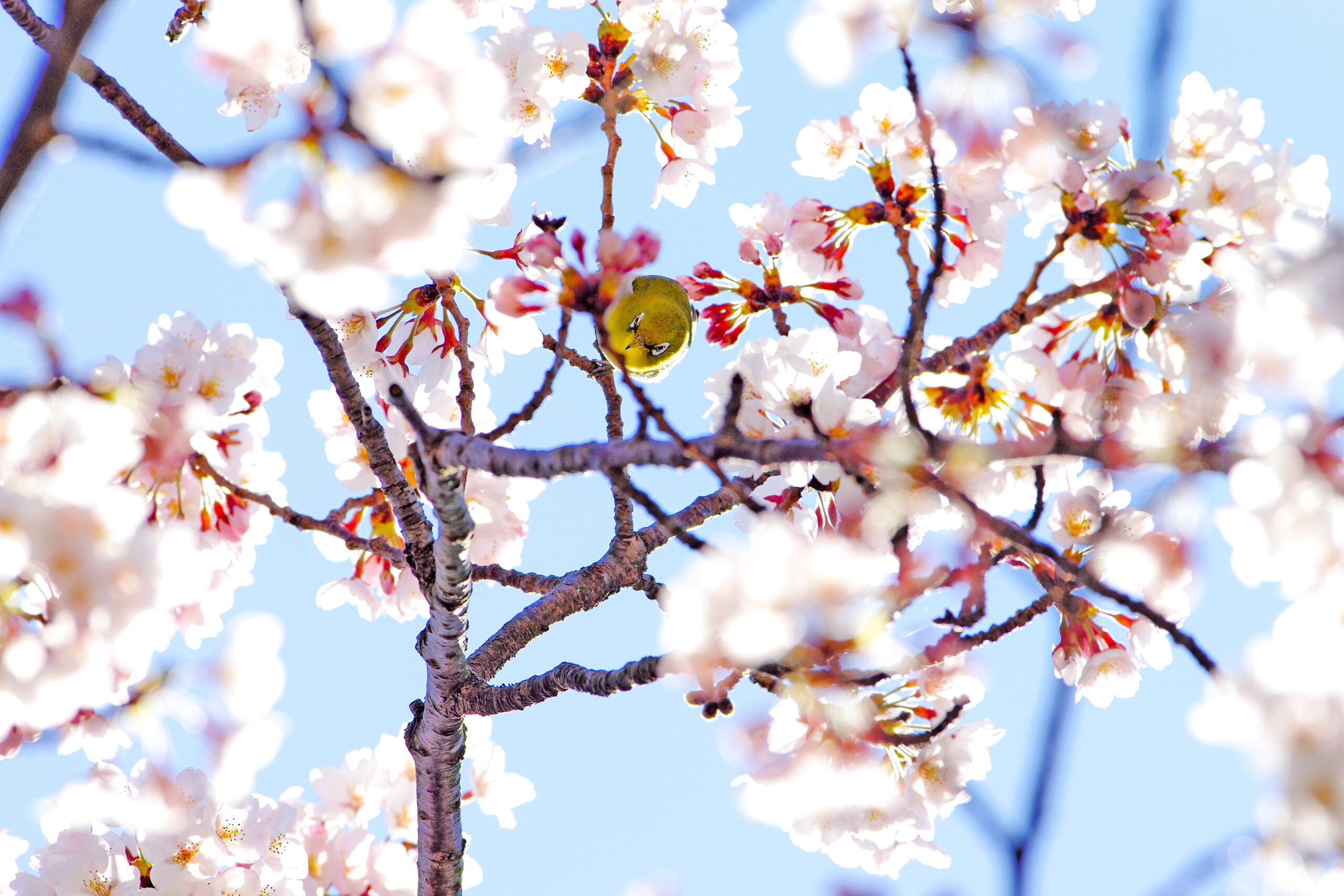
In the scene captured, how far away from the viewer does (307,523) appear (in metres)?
2.36

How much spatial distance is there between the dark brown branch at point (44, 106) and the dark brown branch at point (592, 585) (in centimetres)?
179

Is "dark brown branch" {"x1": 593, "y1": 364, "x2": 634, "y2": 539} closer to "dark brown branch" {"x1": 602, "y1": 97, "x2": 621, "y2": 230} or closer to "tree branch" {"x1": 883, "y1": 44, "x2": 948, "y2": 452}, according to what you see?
"dark brown branch" {"x1": 602, "y1": 97, "x2": 621, "y2": 230}

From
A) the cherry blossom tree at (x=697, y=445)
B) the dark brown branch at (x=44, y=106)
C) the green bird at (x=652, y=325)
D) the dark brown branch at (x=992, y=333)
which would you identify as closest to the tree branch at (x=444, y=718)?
the cherry blossom tree at (x=697, y=445)

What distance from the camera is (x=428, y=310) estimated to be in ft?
8.37

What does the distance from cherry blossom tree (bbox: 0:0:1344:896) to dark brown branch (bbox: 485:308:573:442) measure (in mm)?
12

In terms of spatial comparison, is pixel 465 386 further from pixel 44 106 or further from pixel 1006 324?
pixel 1006 324

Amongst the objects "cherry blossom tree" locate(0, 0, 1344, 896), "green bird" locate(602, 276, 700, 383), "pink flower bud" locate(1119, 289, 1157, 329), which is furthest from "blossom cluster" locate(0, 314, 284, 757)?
"pink flower bud" locate(1119, 289, 1157, 329)

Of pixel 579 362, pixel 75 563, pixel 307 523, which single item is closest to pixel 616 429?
pixel 579 362

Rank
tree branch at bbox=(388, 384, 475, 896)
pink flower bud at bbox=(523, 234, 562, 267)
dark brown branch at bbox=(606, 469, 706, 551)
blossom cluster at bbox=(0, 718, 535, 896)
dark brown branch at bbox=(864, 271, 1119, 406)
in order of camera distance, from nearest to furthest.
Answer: dark brown branch at bbox=(606, 469, 706, 551)
pink flower bud at bbox=(523, 234, 562, 267)
tree branch at bbox=(388, 384, 475, 896)
dark brown branch at bbox=(864, 271, 1119, 406)
blossom cluster at bbox=(0, 718, 535, 896)

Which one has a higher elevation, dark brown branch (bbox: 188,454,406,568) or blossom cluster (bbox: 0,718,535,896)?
dark brown branch (bbox: 188,454,406,568)

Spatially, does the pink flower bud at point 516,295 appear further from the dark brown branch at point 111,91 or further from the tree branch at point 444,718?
the dark brown branch at point 111,91

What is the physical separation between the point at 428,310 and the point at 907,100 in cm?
147

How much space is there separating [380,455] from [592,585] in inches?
33.7

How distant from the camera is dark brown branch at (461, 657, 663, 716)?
1.95 metres
